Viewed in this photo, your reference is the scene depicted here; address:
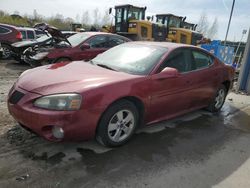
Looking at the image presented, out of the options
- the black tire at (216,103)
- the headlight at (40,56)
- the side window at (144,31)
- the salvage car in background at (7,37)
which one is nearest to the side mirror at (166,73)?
the black tire at (216,103)

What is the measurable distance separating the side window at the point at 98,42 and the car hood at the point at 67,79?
4.53m

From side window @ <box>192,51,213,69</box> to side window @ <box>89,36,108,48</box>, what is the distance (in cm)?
430

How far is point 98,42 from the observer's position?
8594 millimetres

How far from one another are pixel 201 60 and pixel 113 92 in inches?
97.7

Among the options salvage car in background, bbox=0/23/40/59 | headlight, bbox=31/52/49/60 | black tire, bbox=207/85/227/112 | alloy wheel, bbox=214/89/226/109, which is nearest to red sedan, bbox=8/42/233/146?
black tire, bbox=207/85/227/112

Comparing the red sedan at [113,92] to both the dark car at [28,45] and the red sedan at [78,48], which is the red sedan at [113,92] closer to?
the red sedan at [78,48]

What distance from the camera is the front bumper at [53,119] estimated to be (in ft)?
9.91

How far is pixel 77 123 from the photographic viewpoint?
3.11 meters

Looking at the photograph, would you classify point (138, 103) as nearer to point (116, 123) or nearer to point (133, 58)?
point (116, 123)

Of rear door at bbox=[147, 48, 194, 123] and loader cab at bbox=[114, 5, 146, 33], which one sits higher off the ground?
loader cab at bbox=[114, 5, 146, 33]

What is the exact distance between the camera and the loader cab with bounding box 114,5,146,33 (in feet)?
52.9

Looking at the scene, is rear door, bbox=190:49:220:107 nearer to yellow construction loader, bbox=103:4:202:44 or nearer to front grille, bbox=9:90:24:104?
front grille, bbox=9:90:24:104

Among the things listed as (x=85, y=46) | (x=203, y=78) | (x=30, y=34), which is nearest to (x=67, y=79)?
(x=203, y=78)

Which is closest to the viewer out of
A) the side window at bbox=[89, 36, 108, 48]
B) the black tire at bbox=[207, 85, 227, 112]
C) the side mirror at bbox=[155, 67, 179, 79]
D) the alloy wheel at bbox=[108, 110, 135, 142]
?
the alloy wheel at bbox=[108, 110, 135, 142]
